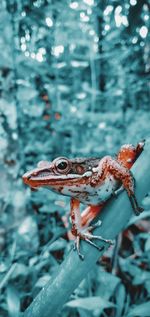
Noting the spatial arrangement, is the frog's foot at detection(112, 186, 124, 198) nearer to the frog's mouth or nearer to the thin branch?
the thin branch

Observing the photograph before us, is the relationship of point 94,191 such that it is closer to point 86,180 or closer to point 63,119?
point 86,180

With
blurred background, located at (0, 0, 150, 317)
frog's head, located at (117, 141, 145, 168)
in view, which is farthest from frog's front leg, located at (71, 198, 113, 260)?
blurred background, located at (0, 0, 150, 317)

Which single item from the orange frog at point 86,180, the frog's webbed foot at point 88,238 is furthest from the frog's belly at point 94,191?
the frog's webbed foot at point 88,238

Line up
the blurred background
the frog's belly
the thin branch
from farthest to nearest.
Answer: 1. the blurred background
2. the frog's belly
3. the thin branch

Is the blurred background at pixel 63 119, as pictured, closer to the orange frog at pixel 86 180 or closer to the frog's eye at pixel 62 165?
the orange frog at pixel 86 180

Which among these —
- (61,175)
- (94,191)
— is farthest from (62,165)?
(94,191)

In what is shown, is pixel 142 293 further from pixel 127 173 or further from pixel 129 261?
pixel 127 173
